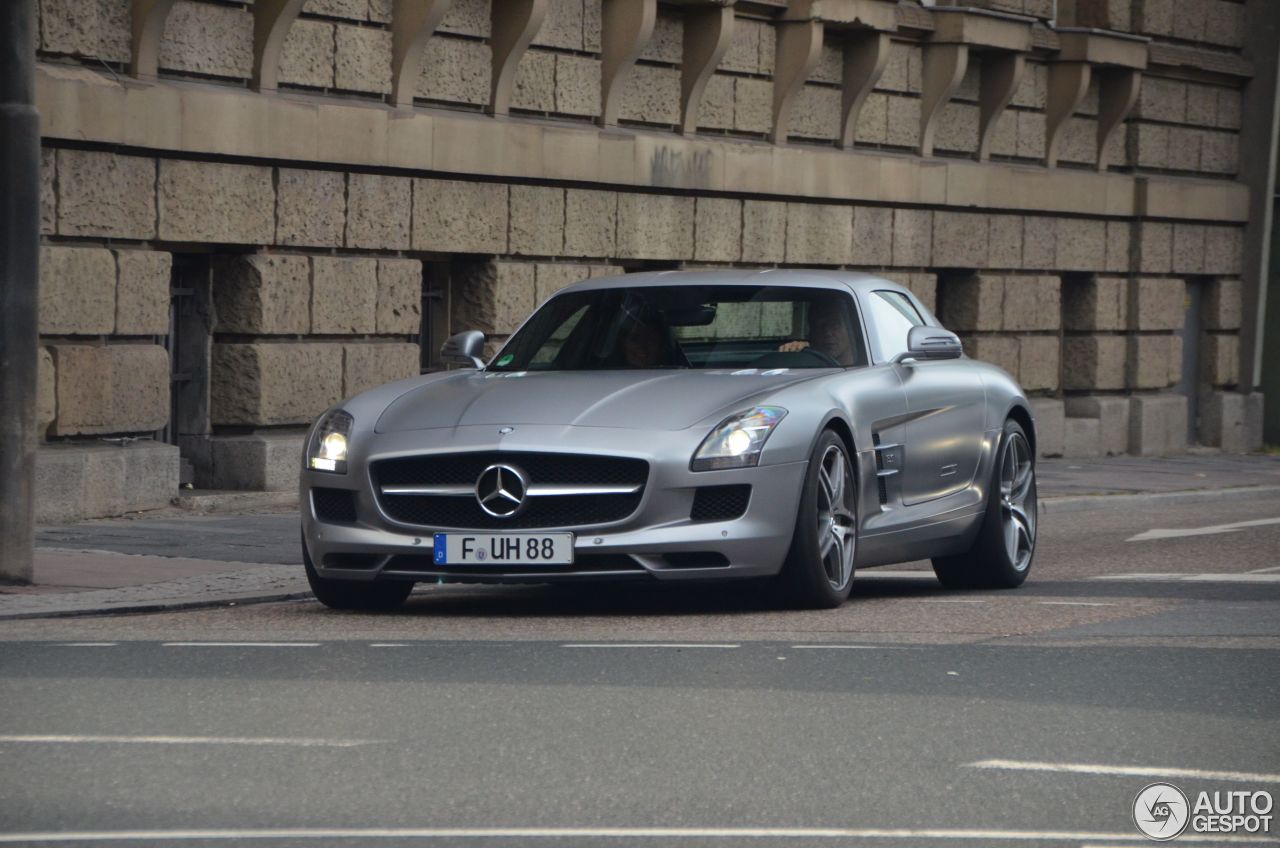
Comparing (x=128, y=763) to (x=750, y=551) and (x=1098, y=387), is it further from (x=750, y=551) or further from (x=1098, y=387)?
(x=1098, y=387)

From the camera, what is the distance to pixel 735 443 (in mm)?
9078

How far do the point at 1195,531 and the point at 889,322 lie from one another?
6.08 meters

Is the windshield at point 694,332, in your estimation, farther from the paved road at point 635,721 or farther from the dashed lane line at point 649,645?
the dashed lane line at point 649,645

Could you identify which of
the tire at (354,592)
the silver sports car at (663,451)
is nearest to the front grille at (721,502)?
the silver sports car at (663,451)

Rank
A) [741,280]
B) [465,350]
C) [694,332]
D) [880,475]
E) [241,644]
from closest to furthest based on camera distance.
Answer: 1. [241,644]
2. [880,475]
3. [694,332]
4. [465,350]
5. [741,280]

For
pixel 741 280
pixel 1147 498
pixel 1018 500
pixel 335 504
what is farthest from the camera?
pixel 1147 498

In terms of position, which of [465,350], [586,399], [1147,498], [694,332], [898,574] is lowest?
[1147,498]

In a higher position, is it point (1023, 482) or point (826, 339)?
point (826, 339)

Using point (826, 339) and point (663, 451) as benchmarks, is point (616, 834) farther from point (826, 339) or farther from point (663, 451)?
point (826, 339)

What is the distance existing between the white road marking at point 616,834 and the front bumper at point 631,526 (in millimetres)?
3814

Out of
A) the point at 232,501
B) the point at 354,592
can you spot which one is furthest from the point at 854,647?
the point at 232,501

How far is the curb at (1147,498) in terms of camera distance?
19036 millimetres

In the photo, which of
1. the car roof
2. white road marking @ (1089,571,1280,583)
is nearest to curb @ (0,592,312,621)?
the car roof

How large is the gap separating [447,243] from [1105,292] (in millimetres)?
10986
